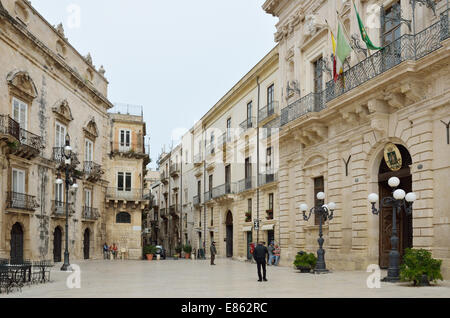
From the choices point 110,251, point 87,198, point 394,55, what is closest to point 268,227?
point 87,198

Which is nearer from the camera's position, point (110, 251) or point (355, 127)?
point (355, 127)

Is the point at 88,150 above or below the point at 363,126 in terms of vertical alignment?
above

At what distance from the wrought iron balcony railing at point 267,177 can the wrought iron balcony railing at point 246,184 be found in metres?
1.42

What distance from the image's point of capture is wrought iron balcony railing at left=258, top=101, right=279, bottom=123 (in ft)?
96.6

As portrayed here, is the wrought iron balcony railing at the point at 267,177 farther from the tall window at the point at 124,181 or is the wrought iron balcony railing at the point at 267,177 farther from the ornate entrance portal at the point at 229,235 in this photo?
the tall window at the point at 124,181

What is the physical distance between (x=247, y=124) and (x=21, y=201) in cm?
1468

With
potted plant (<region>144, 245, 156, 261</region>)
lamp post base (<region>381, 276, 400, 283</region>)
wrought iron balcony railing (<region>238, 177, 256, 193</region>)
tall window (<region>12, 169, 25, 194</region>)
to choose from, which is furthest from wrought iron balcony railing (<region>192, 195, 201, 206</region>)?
lamp post base (<region>381, 276, 400, 283</region>)

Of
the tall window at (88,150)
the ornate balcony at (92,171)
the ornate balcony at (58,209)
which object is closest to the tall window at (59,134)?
the ornate balcony at (58,209)

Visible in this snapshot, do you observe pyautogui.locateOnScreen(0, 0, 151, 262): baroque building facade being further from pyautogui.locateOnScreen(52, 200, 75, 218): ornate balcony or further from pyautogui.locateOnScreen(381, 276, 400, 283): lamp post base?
pyautogui.locateOnScreen(381, 276, 400, 283): lamp post base

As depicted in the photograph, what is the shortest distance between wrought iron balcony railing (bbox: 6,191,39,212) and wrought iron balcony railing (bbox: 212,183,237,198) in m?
14.2

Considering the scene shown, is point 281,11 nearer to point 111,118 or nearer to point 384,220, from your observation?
point 384,220

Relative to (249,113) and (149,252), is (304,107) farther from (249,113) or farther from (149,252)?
(149,252)

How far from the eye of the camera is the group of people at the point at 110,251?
36.8 m

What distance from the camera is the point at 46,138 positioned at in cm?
2733
